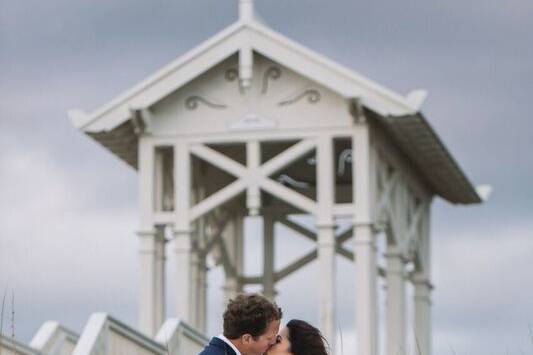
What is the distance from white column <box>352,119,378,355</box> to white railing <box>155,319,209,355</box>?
790cm

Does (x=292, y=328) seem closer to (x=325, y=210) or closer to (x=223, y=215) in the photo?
(x=325, y=210)

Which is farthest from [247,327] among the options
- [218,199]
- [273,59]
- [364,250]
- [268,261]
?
[268,261]

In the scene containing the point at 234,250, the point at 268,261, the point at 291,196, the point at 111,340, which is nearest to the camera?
the point at 111,340

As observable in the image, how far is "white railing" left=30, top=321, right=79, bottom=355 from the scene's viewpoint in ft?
51.6

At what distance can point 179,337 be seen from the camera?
16.2 metres

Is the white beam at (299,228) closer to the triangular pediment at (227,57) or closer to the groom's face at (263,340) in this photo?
the triangular pediment at (227,57)

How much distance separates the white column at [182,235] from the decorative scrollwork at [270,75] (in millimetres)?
1387

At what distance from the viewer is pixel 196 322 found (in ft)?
87.4

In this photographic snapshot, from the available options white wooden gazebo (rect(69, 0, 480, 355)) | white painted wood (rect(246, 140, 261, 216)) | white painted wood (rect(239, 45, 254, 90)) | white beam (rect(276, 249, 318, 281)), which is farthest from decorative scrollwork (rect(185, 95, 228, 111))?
white beam (rect(276, 249, 318, 281))

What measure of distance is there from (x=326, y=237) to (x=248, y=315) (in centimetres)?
1789

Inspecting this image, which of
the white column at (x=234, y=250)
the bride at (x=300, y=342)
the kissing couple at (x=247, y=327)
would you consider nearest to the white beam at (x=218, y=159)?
the white column at (x=234, y=250)

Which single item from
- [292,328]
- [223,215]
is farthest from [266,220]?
[292,328]

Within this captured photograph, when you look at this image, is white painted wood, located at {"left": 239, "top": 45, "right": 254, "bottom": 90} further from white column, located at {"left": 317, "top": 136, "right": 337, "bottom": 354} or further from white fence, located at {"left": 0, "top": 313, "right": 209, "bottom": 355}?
white fence, located at {"left": 0, "top": 313, "right": 209, "bottom": 355}

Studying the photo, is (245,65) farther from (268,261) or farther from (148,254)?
(268,261)
